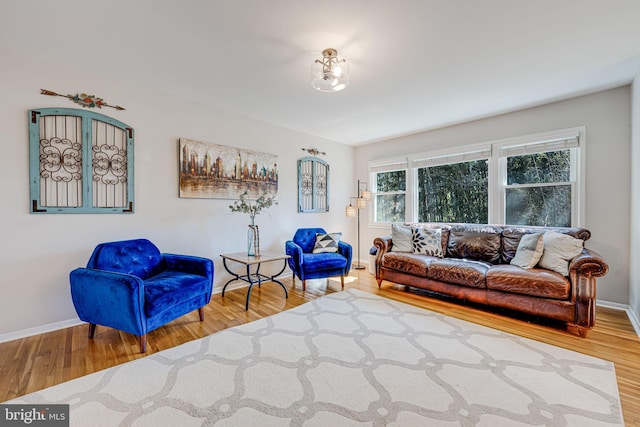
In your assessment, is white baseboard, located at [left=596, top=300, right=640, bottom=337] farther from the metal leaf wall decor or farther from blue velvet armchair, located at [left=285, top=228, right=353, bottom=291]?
the metal leaf wall decor

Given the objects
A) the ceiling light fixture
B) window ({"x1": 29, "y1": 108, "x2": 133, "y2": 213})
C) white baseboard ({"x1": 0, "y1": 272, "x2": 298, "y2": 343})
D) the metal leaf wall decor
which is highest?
the ceiling light fixture

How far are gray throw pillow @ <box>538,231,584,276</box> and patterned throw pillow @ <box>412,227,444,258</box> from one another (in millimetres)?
1151

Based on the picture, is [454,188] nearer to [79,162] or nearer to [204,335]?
[204,335]

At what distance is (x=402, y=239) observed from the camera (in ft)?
13.1

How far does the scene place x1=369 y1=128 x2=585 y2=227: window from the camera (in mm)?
3385

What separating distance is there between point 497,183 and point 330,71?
308 centimetres

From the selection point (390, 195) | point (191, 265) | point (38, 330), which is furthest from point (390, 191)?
point (38, 330)

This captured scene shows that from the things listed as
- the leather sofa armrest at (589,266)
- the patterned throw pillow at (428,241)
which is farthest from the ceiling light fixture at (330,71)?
the leather sofa armrest at (589,266)

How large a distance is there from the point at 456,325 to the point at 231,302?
253cm

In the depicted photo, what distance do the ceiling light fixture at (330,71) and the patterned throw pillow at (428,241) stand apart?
8.16 feet

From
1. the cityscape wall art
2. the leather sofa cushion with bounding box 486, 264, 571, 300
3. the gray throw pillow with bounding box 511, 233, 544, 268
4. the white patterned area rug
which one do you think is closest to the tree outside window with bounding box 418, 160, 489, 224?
the gray throw pillow with bounding box 511, 233, 544, 268

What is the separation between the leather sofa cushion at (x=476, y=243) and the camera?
3434mm

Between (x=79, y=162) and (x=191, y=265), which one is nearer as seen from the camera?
(x=79, y=162)

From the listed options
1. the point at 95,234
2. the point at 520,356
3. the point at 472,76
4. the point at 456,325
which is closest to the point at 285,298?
the point at 456,325
